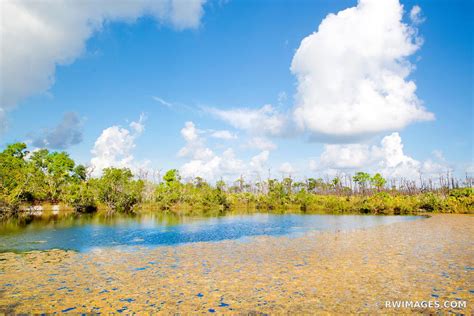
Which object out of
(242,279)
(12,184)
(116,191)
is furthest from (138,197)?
(242,279)

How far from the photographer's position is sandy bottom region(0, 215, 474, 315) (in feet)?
28.3

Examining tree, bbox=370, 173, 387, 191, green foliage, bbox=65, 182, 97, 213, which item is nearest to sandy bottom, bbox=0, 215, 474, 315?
green foliage, bbox=65, 182, 97, 213

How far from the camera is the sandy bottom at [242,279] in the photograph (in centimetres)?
864

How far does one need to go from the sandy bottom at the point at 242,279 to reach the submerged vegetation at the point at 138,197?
37133 mm

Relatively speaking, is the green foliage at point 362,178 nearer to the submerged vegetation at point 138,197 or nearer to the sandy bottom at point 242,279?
the submerged vegetation at point 138,197

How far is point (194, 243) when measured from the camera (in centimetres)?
2105

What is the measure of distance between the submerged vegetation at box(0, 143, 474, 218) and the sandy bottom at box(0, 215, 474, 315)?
37.1m

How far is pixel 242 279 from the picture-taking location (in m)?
11.4

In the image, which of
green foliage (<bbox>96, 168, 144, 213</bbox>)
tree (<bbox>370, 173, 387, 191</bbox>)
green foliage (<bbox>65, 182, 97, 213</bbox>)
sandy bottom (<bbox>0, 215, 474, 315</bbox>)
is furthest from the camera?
tree (<bbox>370, 173, 387, 191</bbox>)

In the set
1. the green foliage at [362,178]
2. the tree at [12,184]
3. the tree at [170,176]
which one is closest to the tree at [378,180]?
the green foliage at [362,178]

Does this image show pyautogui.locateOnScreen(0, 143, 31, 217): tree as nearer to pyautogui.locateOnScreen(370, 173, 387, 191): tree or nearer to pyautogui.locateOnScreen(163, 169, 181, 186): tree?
pyautogui.locateOnScreen(163, 169, 181, 186): tree

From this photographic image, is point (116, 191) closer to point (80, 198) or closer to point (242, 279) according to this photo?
point (80, 198)

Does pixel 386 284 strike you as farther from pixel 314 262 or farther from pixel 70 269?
pixel 70 269

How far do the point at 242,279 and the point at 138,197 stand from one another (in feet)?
194
